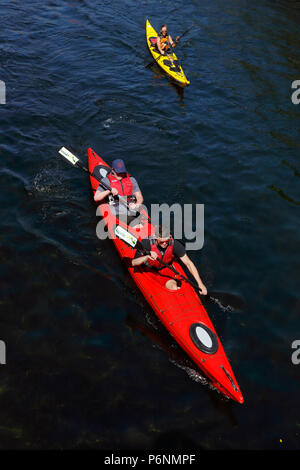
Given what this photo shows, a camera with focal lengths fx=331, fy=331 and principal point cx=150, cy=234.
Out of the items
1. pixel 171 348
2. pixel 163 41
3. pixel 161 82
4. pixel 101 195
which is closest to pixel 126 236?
pixel 101 195

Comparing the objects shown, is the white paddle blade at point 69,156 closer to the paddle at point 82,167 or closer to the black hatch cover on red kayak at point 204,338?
the paddle at point 82,167

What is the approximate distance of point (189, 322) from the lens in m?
5.80

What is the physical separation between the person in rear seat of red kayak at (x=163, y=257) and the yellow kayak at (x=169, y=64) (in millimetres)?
8940

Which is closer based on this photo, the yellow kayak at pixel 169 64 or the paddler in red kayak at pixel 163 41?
the yellow kayak at pixel 169 64

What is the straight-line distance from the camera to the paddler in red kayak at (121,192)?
7600 mm

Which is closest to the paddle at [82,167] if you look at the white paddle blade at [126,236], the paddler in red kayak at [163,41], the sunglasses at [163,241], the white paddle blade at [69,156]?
the white paddle blade at [69,156]

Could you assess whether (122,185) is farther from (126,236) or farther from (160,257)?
(160,257)

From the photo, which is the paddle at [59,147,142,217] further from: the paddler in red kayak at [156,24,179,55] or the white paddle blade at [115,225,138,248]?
the paddler in red kayak at [156,24,179,55]

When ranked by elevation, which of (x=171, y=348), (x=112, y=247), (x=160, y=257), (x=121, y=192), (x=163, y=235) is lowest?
(x=171, y=348)

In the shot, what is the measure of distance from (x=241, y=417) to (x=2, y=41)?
16.5m

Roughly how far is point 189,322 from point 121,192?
11.2ft

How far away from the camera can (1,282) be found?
249 inches
